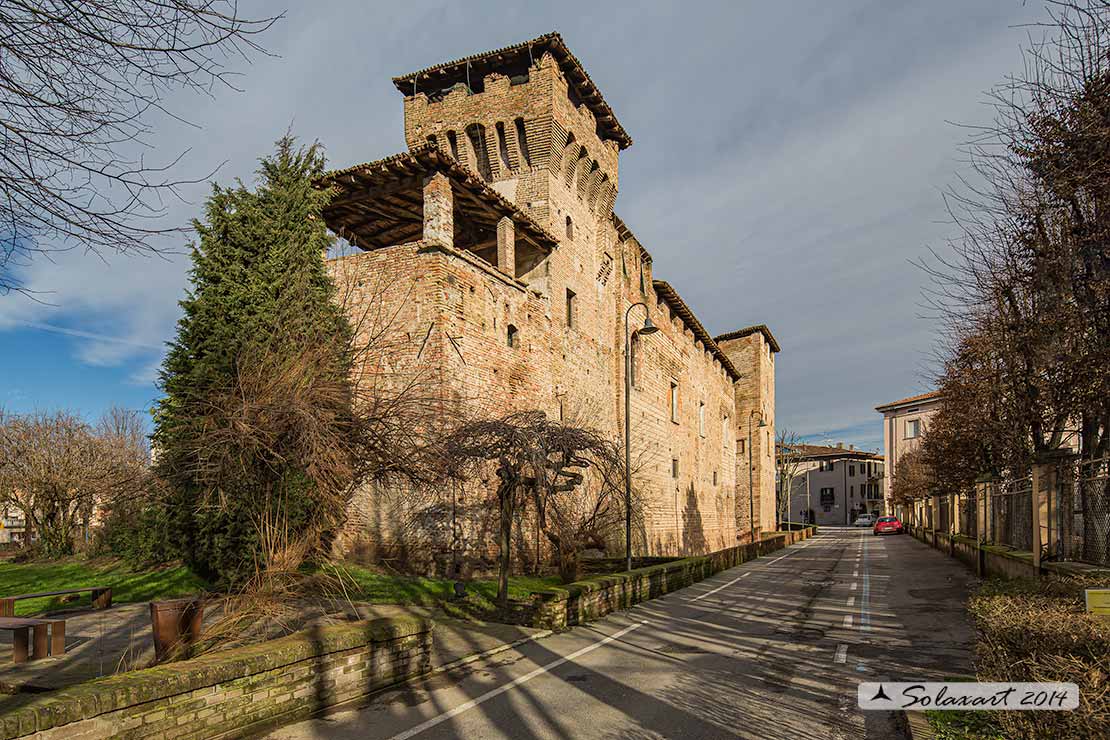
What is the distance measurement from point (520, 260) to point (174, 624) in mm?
16865

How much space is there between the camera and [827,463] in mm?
92500

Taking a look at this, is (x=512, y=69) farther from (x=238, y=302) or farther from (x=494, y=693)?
(x=494, y=693)

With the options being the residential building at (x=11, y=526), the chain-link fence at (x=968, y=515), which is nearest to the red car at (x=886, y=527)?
the chain-link fence at (x=968, y=515)

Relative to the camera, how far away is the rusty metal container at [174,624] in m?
6.77

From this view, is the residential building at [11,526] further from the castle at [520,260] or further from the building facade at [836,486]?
the building facade at [836,486]

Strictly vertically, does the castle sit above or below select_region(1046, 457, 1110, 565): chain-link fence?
above

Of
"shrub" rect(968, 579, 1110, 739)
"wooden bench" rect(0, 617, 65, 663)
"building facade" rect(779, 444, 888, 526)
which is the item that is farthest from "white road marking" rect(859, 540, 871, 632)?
"building facade" rect(779, 444, 888, 526)

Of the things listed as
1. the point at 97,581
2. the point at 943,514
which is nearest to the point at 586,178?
the point at 97,581

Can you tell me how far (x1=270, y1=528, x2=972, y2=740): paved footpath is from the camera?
619cm

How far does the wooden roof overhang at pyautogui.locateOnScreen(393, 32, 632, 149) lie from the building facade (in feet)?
243

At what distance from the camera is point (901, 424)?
2756 inches

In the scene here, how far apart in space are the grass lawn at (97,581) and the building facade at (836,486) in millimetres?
82662

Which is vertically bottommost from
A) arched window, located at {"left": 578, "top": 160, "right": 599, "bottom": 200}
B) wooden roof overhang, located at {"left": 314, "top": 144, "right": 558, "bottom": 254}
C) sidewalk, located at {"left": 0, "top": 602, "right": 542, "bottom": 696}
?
sidewalk, located at {"left": 0, "top": 602, "right": 542, "bottom": 696}

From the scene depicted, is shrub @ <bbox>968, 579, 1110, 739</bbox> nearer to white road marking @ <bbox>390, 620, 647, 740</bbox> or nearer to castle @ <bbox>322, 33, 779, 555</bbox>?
white road marking @ <bbox>390, 620, 647, 740</bbox>
